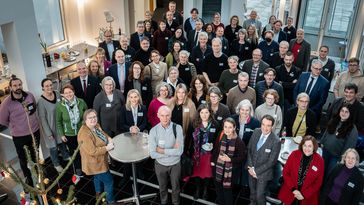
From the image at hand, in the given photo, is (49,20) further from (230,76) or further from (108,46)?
(230,76)

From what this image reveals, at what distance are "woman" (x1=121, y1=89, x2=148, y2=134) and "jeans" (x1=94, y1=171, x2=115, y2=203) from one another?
2.29 feet

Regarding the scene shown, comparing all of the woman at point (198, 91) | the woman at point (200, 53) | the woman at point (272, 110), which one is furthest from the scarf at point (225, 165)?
the woman at point (200, 53)

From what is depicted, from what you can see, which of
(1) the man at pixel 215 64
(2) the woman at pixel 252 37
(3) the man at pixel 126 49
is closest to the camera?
(1) the man at pixel 215 64

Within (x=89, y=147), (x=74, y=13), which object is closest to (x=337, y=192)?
(x=89, y=147)

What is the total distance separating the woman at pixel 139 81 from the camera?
219 inches

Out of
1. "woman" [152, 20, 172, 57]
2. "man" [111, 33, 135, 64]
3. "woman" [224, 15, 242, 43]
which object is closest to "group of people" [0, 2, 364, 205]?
"man" [111, 33, 135, 64]

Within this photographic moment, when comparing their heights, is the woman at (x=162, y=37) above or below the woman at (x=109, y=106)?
above

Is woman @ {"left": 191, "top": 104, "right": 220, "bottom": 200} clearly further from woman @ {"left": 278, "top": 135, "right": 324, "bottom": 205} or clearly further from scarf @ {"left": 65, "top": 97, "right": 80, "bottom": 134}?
scarf @ {"left": 65, "top": 97, "right": 80, "bottom": 134}

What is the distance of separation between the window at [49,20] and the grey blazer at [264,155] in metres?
6.88

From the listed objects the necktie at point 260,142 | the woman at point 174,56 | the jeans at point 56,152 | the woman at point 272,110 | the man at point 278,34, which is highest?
the man at point 278,34

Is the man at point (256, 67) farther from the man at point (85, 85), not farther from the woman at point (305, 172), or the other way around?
the man at point (85, 85)

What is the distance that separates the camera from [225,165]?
4.25m

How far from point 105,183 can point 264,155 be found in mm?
2088

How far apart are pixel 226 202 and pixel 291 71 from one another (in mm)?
2707
